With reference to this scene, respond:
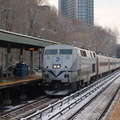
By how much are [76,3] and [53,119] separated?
17574 centimetres

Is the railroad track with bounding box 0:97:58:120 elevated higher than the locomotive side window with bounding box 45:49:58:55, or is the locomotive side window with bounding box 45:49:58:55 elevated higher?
the locomotive side window with bounding box 45:49:58:55

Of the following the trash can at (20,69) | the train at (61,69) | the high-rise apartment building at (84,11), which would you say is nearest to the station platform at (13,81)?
the train at (61,69)

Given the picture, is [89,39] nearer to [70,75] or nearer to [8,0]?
[8,0]

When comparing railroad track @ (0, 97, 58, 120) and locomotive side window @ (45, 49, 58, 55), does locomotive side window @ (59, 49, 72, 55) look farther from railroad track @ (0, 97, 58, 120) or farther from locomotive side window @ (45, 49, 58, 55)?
railroad track @ (0, 97, 58, 120)

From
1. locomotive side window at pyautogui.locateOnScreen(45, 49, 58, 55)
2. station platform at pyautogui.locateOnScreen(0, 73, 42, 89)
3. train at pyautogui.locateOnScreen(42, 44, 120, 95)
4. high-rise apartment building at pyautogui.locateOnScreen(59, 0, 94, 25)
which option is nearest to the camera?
station platform at pyautogui.locateOnScreen(0, 73, 42, 89)

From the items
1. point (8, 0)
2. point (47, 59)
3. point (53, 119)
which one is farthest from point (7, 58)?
point (8, 0)

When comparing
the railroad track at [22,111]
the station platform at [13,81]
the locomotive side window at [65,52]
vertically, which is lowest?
the railroad track at [22,111]

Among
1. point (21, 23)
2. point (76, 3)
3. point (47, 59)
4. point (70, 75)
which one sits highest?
point (76, 3)

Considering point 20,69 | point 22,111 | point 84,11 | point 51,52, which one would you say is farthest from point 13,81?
point 84,11

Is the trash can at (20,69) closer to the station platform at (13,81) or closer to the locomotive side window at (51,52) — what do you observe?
the station platform at (13,81)

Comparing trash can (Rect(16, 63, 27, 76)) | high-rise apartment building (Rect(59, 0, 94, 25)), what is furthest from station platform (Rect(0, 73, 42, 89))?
high-rise apartment building (Rect(59, 0, 94, 25))

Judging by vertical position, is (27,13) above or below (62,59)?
above

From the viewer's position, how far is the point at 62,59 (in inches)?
629

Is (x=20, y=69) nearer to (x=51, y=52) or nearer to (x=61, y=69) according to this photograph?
(x=51, y=52)
